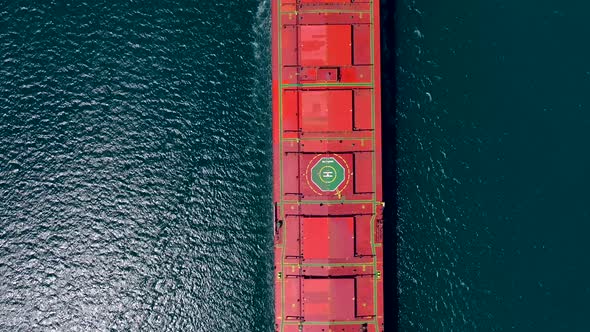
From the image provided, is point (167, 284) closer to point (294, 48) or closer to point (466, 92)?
point (294, 48)

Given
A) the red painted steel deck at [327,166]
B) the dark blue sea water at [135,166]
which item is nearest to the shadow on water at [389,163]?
the red painted steel deck at [327,166]

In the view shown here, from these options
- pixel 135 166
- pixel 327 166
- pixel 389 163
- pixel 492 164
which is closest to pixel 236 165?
pixel 327 166

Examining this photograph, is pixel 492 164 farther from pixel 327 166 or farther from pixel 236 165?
pixel 236 165

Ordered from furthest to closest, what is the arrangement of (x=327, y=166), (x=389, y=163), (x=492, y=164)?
1. (x=389, y=163)
2. (x=492, y=164)
3. (x=327, y=166)

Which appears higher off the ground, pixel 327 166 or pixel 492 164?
pixel 327 166

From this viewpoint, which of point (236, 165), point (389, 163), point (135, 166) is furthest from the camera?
point (135, 166)

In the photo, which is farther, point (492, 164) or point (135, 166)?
point (135, 166)

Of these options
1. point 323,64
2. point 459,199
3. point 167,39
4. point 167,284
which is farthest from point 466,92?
point 167,284
